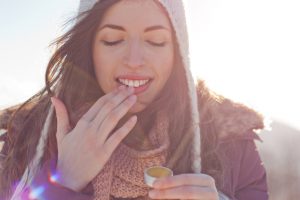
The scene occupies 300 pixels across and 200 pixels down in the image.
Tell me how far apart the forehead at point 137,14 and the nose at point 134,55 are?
0.36 feet

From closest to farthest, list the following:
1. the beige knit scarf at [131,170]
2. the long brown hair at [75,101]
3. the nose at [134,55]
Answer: the nose at [134,55], the beige knit scarf at [131,170], the long brown hair at [75,101]

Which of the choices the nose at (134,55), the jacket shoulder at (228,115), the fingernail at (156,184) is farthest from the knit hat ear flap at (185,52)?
the fingernail at (156,184)

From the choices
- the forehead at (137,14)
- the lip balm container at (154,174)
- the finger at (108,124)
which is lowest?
the lip balm container at (154,174)

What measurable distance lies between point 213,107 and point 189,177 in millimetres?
1085

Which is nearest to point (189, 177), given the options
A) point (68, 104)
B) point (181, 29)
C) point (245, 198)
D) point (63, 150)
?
point (63, 150)

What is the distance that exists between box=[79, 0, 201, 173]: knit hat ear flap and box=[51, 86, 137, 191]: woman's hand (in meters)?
0.54

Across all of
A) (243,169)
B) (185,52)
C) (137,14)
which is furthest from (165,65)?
(243,169)

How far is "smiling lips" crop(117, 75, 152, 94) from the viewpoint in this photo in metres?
2.88

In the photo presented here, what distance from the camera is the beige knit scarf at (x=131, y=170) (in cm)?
289

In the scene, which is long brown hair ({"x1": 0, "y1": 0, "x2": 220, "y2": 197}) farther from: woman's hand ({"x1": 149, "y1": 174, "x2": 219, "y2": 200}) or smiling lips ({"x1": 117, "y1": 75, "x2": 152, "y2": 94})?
woman's hand ({"x1": 149, "y1": 174, "x2": 219, "y2": 200})

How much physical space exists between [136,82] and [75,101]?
0.64 metres

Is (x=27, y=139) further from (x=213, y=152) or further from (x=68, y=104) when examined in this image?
(x=213, y=152)

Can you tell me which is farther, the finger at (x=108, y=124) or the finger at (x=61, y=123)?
the finger at (x=61, y=123)

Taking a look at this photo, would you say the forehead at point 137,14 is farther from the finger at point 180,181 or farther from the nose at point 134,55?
the finger at point 180,181
